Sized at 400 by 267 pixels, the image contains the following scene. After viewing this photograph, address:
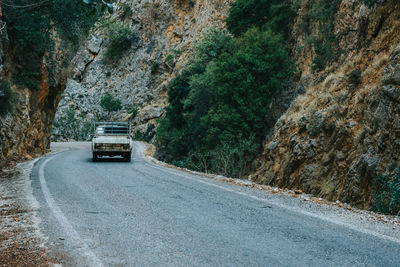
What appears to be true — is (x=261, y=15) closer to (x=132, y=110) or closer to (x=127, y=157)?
(x=127, y=157)

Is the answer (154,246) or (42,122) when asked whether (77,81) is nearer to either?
(42,122)

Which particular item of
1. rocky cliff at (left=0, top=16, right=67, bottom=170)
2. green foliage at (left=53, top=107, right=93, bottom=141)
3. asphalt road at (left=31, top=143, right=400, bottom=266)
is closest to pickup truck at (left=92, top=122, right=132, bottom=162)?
rocky cliff at (left=0, top=16, right=67, bottom=170)

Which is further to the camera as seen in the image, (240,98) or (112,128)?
(240,98)

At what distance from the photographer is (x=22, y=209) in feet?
22.8

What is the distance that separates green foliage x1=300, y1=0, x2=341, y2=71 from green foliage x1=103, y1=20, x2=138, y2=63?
52.3 meters

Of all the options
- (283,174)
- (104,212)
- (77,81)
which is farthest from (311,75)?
(77,81)

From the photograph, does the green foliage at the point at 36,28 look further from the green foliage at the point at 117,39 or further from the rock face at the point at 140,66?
the green foliage at the point at 117,39

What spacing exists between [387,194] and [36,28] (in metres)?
20.8

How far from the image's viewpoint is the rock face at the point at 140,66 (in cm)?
5844

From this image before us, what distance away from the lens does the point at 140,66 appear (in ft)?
229

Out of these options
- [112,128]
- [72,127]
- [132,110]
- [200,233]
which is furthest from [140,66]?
[200,233]

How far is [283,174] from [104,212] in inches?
460

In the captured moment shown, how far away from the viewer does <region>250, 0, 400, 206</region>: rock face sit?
1097cm

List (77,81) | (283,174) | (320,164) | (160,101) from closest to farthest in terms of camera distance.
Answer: (320,164), (283,174), (160,101), (77,81)
